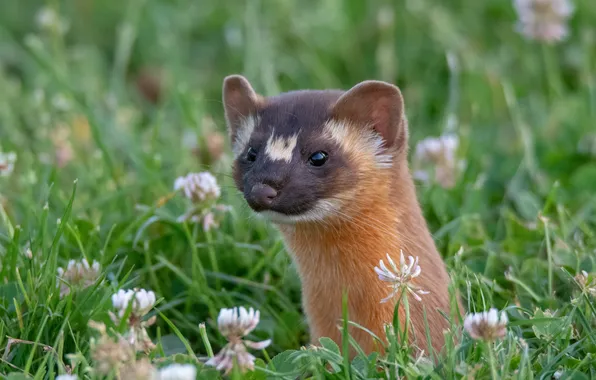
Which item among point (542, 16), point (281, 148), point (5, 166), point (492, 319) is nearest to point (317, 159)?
point (281, 148)

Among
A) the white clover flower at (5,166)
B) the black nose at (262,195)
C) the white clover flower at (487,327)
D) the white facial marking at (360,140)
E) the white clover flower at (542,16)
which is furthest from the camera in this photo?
the white clover flower at (542,16)

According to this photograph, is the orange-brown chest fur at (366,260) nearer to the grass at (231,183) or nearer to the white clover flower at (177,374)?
the grass at (231,183)

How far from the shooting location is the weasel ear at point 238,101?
3578 millimetres

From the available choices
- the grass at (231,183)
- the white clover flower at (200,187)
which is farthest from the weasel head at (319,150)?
the grass at (231,183)

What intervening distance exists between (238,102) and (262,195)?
65 cm

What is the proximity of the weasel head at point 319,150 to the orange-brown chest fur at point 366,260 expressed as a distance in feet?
0.17

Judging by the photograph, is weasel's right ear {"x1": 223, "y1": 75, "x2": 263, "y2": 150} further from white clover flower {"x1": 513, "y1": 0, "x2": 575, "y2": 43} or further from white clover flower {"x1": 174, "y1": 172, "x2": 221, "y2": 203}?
white clover flower {"x1": 513, "y1": 0, "x2": 575, "y2": 43}

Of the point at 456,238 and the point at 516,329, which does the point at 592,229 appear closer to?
the point at 456,238

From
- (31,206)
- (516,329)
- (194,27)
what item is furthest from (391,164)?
(194,27)

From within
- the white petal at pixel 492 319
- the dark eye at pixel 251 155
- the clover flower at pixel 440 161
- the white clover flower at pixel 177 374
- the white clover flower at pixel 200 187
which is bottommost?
the clover flower at pixel 440 161

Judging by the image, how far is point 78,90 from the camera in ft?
17.1

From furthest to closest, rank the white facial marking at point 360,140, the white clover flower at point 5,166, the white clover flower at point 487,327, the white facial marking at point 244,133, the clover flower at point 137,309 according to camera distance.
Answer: the white clover flower at point 5,166 < the white facial marking at point 244,133 < the white facial marking at point 360,140 < the clover flower at point 137,309 < the white clover flower at point 487,327

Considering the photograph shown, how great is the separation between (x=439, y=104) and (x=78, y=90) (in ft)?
7.40

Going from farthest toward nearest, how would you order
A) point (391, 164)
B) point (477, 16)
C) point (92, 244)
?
point (477, 16)
point (92, 244)
point (391, 164)
